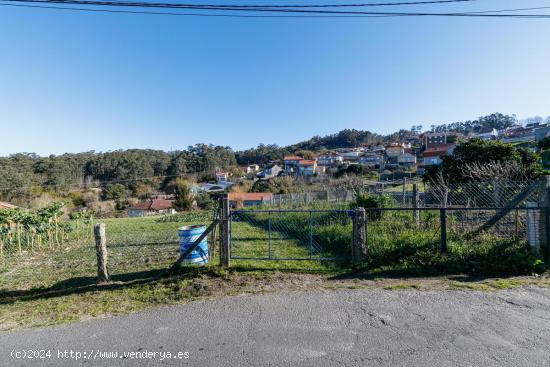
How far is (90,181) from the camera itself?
59094 mm

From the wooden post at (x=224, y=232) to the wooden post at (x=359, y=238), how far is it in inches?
107

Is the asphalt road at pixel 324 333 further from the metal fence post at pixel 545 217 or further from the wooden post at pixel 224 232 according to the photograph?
the metal fence post at pixel 545 217

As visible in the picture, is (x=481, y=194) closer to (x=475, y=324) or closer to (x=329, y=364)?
(x=475, y=324)

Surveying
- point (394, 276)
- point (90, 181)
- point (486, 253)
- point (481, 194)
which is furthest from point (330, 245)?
point (90, 181)

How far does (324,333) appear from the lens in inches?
149

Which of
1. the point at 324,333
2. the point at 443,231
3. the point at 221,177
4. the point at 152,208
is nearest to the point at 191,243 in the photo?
the point at 324,333

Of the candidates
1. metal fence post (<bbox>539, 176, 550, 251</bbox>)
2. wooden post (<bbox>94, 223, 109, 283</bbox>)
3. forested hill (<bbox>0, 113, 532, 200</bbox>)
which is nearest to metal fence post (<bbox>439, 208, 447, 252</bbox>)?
metal fence post (<bbox>539, 176, 550, 251</bbox>)

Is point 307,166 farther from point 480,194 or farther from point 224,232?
point 224,232

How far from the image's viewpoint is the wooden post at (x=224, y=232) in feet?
21.1

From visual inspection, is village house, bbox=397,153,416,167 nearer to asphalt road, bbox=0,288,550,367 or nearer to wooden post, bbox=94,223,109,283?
asphalt road, bbox=0,288,550,367

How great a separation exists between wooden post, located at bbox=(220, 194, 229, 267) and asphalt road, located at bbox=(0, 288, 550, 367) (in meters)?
1.56

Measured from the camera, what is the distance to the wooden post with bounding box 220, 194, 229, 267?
6.43m

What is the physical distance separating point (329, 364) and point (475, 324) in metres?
2.13

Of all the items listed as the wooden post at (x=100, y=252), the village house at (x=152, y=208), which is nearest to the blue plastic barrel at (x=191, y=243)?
the wooden post at (x=100, y=252)
